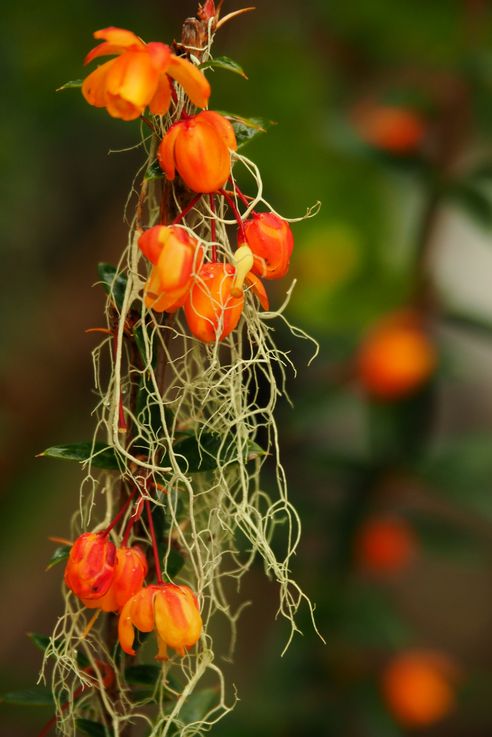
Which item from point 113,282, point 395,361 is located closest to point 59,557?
point 113,282

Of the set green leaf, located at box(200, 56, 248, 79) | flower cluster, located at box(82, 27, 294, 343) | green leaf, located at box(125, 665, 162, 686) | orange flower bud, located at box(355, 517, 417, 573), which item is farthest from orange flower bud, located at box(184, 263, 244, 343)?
orange flower bud, located at box(355, 517, 417, 573)

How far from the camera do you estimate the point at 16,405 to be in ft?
5.93

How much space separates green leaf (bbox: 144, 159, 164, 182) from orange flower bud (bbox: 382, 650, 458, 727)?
37.2 inches

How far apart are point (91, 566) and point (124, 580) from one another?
26 mm

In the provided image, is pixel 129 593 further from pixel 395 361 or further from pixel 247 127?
pixel 395 361

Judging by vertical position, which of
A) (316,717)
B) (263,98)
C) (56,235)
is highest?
(263,98)

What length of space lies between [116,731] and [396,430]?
31.9 inches

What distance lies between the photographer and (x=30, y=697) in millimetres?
534

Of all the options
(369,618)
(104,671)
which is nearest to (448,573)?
(369,618)

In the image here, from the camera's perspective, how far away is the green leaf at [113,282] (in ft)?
1.59

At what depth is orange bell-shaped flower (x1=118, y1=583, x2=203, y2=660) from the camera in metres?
0.45

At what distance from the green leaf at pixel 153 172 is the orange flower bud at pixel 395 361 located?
28.8 inches

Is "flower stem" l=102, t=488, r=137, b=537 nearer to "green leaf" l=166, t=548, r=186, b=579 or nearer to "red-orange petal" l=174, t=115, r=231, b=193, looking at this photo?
"green leaf" l=166, t=548, r=186, b=579

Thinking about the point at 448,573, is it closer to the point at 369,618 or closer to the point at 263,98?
the point at 369,618
